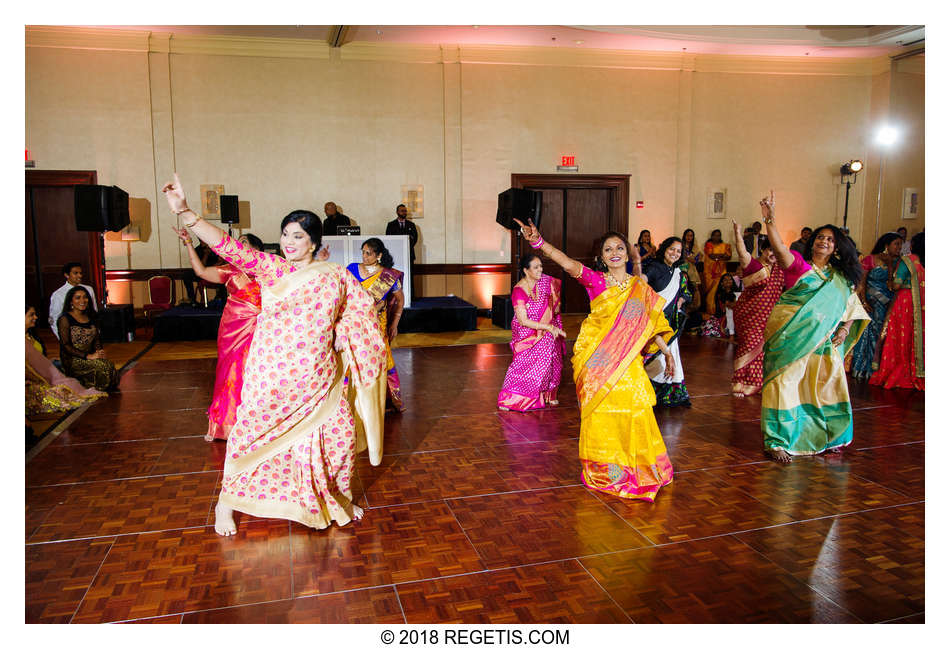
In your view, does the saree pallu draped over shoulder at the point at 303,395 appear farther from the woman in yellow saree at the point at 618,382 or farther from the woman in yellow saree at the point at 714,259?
the woman in yellow saree at the point at 714,259

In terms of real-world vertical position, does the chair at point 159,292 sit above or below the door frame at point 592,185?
below

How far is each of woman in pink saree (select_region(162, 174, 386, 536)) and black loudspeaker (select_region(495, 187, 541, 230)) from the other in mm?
3288

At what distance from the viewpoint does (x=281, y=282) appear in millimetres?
2695

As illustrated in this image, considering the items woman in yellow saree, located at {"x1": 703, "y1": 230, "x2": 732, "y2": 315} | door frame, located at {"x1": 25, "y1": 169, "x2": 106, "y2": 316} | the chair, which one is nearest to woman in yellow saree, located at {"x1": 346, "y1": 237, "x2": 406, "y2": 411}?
the chair

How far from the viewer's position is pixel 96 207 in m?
7.20

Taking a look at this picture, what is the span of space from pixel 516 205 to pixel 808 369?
141 inches

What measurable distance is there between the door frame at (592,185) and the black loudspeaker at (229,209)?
12.8 feet

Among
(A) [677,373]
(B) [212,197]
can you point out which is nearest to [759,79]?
(A) [677,373]

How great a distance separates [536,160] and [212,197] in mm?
4682

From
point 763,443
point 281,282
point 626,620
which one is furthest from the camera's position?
point 763,443

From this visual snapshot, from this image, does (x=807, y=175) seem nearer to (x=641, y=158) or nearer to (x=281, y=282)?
(x=641, y=158)

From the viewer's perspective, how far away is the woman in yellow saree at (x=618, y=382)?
10.7 feet

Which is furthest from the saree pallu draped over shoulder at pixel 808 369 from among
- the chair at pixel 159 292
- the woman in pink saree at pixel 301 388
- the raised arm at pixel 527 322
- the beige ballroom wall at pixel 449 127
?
the chair at pixel 159 292

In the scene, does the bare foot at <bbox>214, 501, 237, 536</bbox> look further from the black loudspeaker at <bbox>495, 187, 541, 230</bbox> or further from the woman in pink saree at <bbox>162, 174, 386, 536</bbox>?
the black loudspeaker at <bbox>495, 187, 541, 230</bbox>
